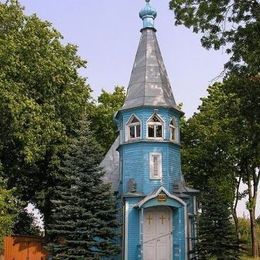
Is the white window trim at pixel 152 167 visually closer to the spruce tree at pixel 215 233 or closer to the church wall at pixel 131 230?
the church wall at pixel 131 230

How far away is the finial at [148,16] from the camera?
27.5 metres

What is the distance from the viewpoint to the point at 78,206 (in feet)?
68.4

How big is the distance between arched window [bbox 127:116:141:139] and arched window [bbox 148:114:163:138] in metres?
0.54

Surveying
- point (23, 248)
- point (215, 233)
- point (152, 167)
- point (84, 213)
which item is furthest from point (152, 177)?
point (23, 248)

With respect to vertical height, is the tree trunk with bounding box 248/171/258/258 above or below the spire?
below

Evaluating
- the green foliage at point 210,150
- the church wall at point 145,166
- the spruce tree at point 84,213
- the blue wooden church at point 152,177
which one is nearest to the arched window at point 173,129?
the blue wooden church at point 152,177

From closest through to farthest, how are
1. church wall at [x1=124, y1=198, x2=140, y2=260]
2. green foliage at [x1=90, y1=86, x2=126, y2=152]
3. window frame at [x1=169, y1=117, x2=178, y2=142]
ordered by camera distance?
church wall at [x1=124, y1=198, x2=140, y2=260] < window frame at [x1=169, y1=117, x2=178, y2=142] < green foliage at [x1=90, y1=86, x2=126, y2=152]

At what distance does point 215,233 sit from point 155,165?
4411mm

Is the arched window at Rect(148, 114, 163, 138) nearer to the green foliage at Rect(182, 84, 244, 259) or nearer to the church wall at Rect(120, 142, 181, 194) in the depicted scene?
the church wall at Rect(120, 142, 181, 194)

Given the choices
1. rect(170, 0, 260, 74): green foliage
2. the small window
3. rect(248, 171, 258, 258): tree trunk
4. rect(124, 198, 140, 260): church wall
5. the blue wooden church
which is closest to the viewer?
rect(170, 0, 260, 74): green foliage

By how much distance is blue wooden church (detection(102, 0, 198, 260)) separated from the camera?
23.0 metres

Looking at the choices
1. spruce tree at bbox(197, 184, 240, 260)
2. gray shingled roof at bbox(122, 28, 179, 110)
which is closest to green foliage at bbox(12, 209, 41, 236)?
gray shingled roof at bbox(122, 28, 179, 110)

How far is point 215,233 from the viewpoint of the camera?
2159 centimetres

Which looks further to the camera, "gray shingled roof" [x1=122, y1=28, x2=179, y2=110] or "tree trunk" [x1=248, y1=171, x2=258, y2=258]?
"tree trunk" [x1=248, y1=171, x2=258, y2=258]
